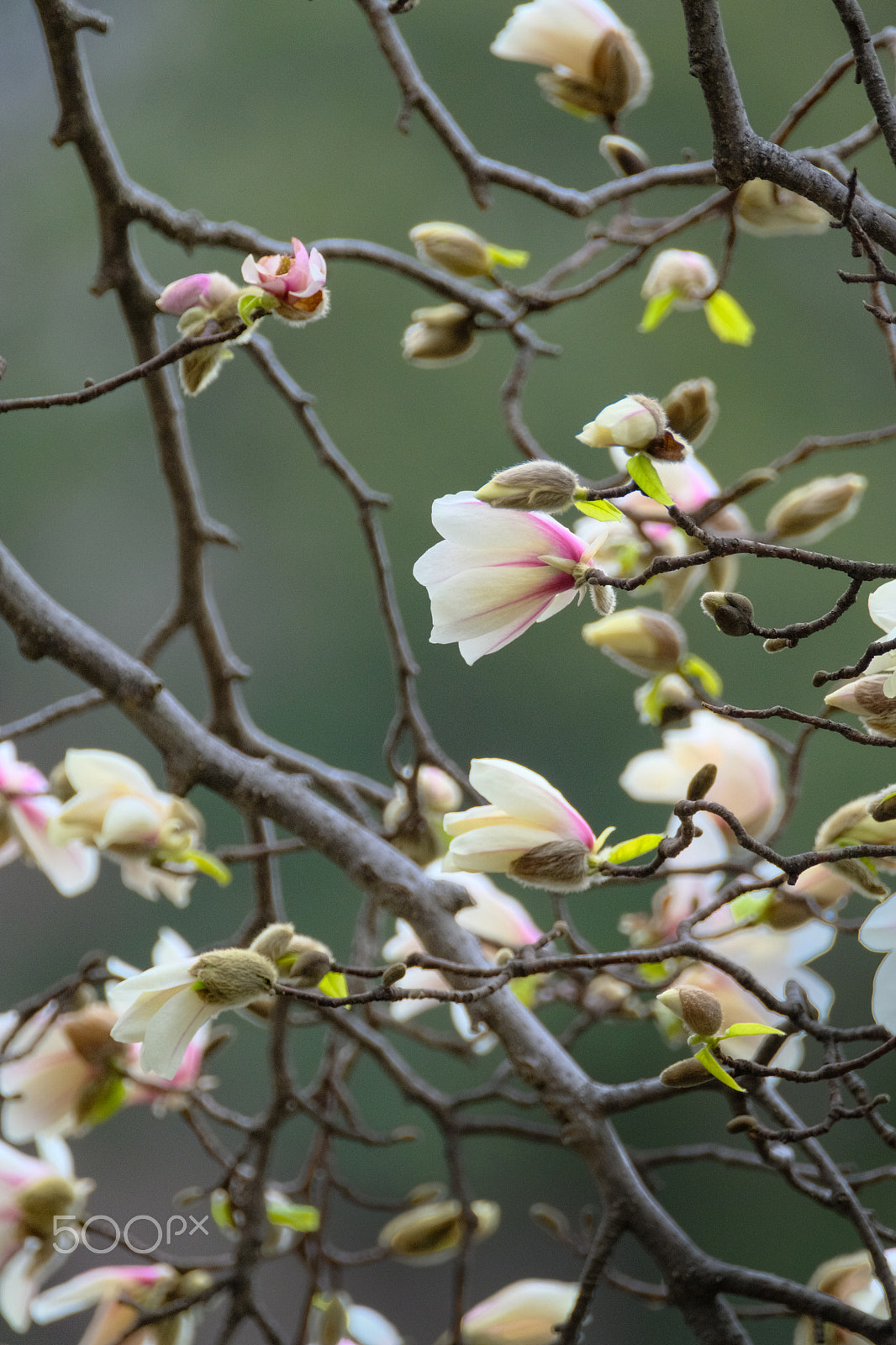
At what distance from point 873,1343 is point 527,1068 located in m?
0.12

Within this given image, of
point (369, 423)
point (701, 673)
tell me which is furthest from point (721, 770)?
point (369, 423)

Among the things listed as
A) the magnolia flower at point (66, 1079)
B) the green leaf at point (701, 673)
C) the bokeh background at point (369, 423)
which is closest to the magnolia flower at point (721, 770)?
the green leaf at point (701, 673)

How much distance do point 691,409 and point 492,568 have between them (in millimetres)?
143

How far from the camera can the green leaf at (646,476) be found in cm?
30

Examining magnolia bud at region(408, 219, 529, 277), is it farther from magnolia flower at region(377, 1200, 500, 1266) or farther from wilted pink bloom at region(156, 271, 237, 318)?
magnolia flower at region(377, 1200, 500, 1266)

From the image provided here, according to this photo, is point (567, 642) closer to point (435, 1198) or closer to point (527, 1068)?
point (435, 1198)

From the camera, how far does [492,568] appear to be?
31 cm

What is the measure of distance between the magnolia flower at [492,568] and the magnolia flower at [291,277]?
75 millimetres

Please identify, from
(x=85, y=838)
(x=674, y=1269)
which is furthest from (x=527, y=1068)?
(x=85, y=838)

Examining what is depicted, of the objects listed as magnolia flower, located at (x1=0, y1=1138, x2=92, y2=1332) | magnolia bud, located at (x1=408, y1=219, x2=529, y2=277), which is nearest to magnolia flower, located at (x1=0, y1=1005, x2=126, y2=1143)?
magnolia flower, located at (x1=0, y1=1138, x2=92, y2=1332)

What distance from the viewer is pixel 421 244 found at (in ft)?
1.63

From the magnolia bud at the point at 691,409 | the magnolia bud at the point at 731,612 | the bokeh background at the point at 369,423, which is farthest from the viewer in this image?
the bokeh background at the point at 369,423

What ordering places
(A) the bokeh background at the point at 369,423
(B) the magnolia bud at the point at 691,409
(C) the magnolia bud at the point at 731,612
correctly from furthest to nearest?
(A) the bokeh background at the point at 369,423 → (B) the magnolia bud at the point at 691,409 → (C) the magnolia bud at the point at 731,612

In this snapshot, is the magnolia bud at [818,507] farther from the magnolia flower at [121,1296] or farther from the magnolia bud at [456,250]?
the magnolia flower at [121,1296]
